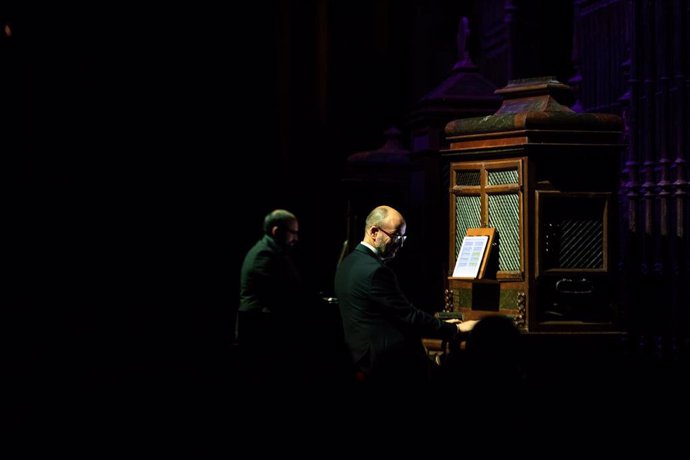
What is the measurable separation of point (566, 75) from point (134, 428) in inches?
260

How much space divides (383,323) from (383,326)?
0.05 ft

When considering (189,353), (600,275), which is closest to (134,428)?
(600,275)

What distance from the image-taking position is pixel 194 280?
15.5m

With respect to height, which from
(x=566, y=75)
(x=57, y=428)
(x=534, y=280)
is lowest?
(x=57, y=428)

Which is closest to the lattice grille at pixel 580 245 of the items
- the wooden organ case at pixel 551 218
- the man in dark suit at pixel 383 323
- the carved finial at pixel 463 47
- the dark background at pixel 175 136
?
the wooden organ case at pixel 551 218

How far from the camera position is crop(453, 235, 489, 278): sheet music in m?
6.42

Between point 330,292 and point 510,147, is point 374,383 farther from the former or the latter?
point 330,292

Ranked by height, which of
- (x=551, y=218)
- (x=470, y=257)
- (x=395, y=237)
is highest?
(x=551, y=218)

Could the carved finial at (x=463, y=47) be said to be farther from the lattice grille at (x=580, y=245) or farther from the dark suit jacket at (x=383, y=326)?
the dark suit jacket at (x=383, y=326)

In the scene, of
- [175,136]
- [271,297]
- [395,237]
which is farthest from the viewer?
[175,136]

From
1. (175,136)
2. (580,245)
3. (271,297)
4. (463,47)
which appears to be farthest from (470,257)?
(175,136)

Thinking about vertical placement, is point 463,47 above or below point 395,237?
above

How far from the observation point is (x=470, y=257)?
21.3 ft

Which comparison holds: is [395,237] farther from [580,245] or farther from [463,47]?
[463,47]
